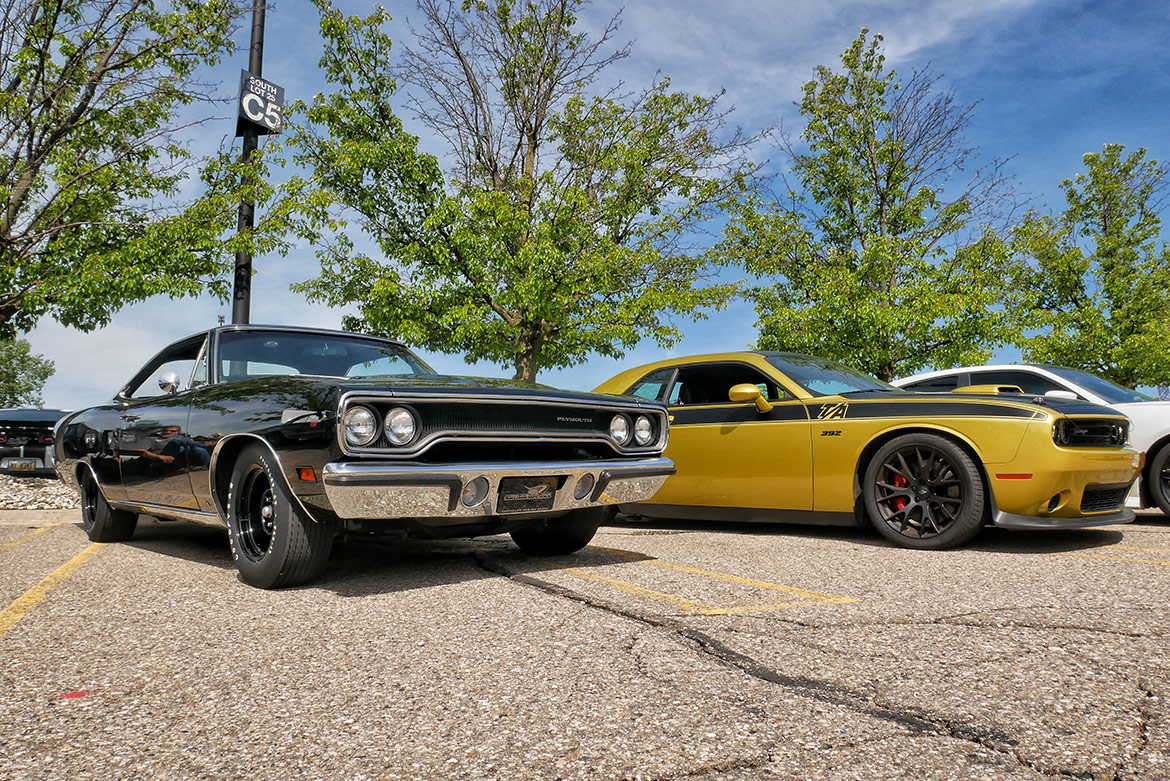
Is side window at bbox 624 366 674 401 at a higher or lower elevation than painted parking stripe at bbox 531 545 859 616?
higher

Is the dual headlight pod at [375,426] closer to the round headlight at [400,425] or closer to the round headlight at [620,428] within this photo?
the round headlight at [400,425]

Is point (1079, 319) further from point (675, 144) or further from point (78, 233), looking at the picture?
point (78, 233)

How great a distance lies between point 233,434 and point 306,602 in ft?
3.38

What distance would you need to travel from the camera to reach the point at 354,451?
11.9 feet

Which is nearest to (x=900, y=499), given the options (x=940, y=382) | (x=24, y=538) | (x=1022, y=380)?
(x=1022, y=380)

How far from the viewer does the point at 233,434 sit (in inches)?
168

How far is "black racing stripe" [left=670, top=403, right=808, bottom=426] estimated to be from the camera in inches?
249

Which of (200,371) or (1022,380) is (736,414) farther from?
(1022,380)

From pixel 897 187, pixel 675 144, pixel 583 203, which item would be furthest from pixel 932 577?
pixel 897 187

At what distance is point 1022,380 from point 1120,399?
95 centimetres

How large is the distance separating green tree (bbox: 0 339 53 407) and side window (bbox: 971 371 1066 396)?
185 feet

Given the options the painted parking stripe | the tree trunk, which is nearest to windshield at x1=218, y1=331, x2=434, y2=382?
the painted parking stripe

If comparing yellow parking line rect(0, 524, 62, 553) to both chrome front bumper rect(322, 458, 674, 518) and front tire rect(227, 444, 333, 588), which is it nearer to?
front tire rect(227, 444, 333, 588)

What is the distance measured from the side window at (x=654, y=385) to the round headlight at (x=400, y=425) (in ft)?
11.8
